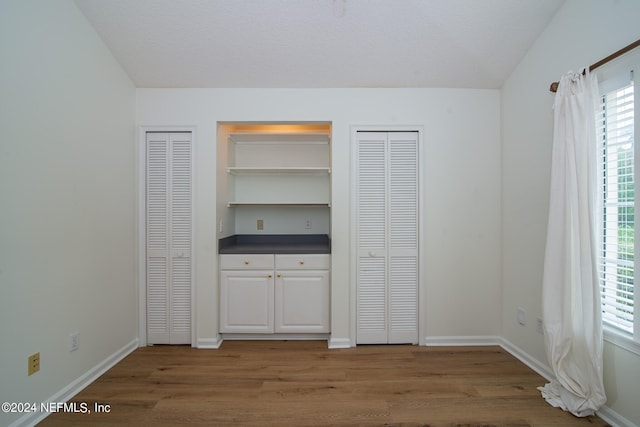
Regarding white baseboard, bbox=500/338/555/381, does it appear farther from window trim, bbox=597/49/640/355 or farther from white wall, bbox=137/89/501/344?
window trim, bbox=597/49/640/355

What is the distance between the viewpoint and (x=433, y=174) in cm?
307

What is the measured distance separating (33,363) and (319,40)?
9.83 feet

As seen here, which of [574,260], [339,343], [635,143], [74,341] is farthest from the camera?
[339,343]

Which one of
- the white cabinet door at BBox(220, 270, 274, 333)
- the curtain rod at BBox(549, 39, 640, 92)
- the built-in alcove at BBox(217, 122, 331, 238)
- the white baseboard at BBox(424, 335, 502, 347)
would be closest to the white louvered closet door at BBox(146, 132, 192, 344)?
the white cabinet door at BBox(220, 270, 274, 333)

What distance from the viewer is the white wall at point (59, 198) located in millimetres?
1813

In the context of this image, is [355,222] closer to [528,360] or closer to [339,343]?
[339,343]

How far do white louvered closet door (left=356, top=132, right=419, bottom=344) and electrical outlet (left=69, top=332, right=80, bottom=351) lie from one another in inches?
89.4

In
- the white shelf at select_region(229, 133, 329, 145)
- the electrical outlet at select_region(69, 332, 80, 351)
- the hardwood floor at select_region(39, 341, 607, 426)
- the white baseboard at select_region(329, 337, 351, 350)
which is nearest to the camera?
the hardwood floor at select_region(39, 341, 607, 426)

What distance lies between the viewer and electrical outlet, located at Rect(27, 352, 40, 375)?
1.91 m

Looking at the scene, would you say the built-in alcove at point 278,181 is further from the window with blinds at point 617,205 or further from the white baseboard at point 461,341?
the window with blinds at point 617,205

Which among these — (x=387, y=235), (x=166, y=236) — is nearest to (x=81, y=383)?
(x=166, y=236)

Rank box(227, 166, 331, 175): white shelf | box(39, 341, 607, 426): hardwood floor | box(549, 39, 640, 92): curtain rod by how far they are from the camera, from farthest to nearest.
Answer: box(227, 166, 331, 175): white shelf < box(39, 341, 607, 426): hardwood floor < box(549, 39, 640, 92): curtain rod

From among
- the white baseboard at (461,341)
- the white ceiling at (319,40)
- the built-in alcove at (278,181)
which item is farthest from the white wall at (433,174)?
the built-in alcove at (278,181)

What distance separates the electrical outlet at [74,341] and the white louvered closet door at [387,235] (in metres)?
2.27
